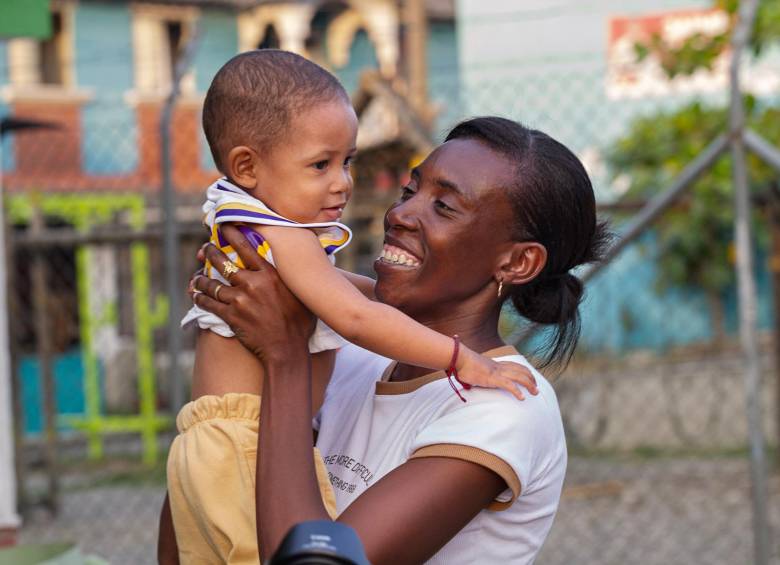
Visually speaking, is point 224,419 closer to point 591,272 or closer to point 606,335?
point 591,272

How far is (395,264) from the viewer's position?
2.29 meters

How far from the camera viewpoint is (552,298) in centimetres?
247

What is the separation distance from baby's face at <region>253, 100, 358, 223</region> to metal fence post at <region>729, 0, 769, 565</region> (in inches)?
99.1

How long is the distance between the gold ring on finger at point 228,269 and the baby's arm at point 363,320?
3.0 inches

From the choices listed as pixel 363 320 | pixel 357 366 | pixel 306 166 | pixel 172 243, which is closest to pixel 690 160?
pixel 172 243

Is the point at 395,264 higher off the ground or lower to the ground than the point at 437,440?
higher

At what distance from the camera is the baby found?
2100 mm

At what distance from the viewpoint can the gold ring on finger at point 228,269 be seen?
2.20m

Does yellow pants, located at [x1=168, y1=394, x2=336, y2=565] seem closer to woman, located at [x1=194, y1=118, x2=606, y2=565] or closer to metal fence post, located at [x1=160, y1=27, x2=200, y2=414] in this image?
woman, located at [x1=194, y1=118, x2=606, y2=565]

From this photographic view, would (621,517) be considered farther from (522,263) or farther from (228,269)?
(228,269)

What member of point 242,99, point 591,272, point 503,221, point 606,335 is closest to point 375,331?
point 503,221

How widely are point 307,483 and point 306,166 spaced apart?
0.58 meters

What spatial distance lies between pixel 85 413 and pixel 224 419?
32.1ft

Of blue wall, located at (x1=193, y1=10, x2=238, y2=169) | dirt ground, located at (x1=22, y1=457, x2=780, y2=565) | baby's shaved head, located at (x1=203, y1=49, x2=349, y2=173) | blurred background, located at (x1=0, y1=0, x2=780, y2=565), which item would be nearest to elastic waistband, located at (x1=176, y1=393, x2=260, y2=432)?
baby's shaved head, located at (x1=203, y1=49, x2=349, y2=173)
